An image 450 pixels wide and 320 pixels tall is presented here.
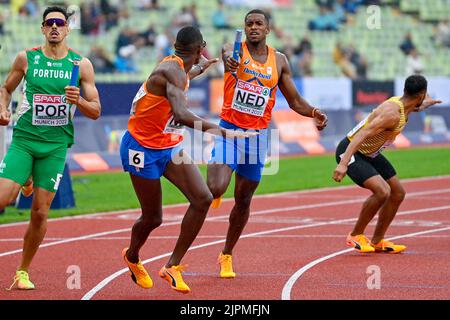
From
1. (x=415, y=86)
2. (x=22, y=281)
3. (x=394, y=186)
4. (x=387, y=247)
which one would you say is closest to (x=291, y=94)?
(x=415, y=86)

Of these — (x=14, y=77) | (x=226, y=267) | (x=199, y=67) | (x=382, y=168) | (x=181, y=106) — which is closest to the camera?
(x=181, y=106)

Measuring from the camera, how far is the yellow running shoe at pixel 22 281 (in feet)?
29.6

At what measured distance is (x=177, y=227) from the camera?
1393 centimetres

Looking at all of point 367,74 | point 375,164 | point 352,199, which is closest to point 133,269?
point 375,164

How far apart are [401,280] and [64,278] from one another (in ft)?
9.86

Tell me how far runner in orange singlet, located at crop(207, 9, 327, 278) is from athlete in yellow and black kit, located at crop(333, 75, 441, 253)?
1.16 m

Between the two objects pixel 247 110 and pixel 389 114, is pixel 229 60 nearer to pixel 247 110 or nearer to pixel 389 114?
pixel 247 110

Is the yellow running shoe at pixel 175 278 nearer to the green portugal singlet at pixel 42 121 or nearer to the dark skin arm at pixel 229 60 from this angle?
the green portugal singlet at pixel 42 121

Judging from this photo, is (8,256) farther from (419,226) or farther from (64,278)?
(419,226)

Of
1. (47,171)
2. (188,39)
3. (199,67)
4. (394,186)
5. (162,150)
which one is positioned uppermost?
(188,39)

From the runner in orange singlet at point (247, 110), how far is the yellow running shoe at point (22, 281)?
1808 mm

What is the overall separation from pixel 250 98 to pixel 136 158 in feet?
5.32

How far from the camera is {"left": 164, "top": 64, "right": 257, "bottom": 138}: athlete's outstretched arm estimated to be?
8.34 m

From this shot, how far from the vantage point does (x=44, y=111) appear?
8.95 meters
